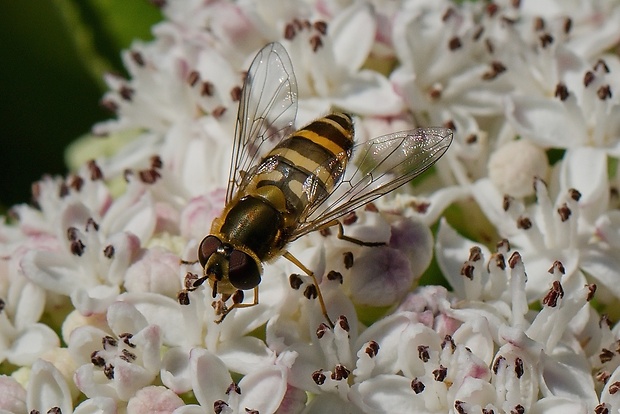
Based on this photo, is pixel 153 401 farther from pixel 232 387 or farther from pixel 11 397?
pixel 11 397

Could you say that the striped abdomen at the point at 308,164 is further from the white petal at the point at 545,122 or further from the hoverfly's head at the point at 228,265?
the white petal at the point at 545,122

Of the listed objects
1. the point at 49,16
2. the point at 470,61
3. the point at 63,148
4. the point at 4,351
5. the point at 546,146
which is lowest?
the point at 4,351

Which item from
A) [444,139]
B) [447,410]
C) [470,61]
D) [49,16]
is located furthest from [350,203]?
[49,16]

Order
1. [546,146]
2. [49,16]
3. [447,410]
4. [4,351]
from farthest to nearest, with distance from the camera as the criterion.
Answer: [49,16] < [546,146] < [4,351] < [447,410]

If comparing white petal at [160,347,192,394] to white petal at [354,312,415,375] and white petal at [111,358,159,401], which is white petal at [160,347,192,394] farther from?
white petal at [354,312,415,375]

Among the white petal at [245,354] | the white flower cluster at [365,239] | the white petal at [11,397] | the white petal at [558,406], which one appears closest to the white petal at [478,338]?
the white flower cluster at [365,239]

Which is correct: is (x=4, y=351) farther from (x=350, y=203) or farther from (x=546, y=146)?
(x=546, y=146)
